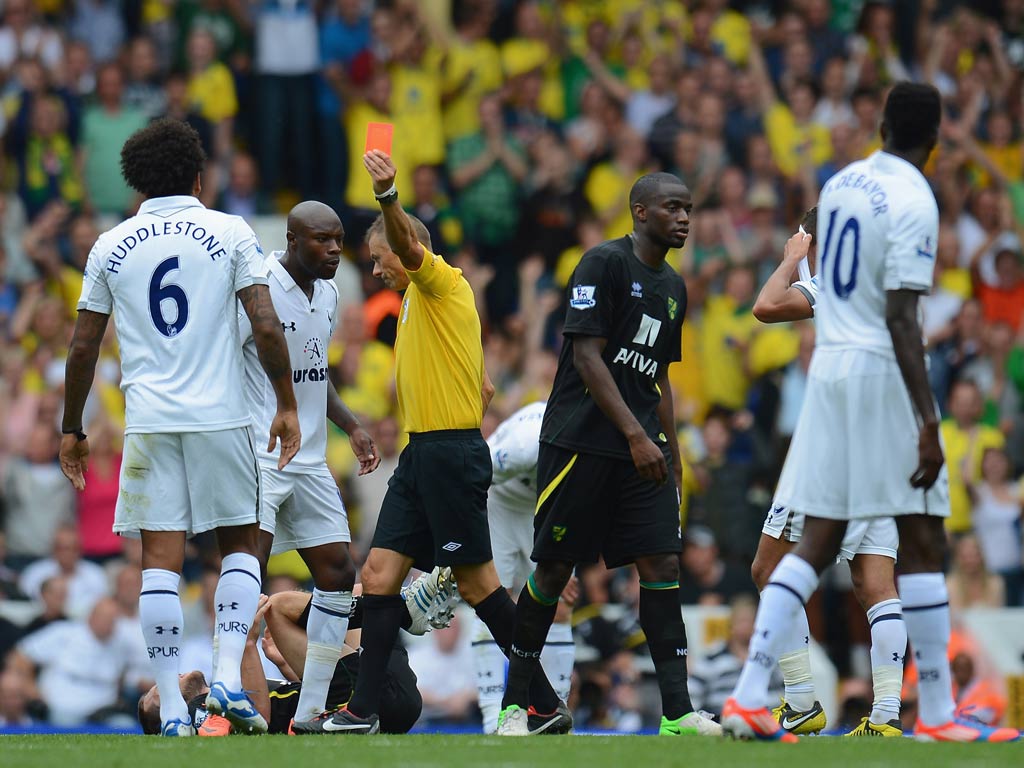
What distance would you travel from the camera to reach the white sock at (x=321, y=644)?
31.6ft

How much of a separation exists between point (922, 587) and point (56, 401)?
372 inches

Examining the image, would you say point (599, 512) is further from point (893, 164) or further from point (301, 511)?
point (893, 164)

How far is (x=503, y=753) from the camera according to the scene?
24.5ft

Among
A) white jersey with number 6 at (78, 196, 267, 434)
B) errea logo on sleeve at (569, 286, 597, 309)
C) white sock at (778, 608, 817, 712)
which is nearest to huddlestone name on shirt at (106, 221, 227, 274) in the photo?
white jersey with number 6 at (78, 196, 267, 434)

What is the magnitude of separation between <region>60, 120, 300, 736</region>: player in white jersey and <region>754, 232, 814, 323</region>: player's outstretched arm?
2.62 meters

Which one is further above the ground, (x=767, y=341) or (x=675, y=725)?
(x=767, y=341)

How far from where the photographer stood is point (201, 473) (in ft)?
28.2

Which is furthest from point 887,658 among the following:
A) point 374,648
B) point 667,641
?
point 374,648

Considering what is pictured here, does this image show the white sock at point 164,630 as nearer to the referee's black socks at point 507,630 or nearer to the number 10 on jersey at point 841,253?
the referee's black socks at point 507,630

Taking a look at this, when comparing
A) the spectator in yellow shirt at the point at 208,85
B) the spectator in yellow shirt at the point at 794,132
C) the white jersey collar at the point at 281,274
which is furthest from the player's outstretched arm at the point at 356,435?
the spectator in yellow shirt at the point at 794,132

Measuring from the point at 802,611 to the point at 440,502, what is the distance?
6.89ft

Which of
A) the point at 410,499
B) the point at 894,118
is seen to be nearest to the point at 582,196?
the point at 410,499

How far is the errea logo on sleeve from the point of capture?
8.91 meters

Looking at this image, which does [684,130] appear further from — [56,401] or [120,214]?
[56,401]
